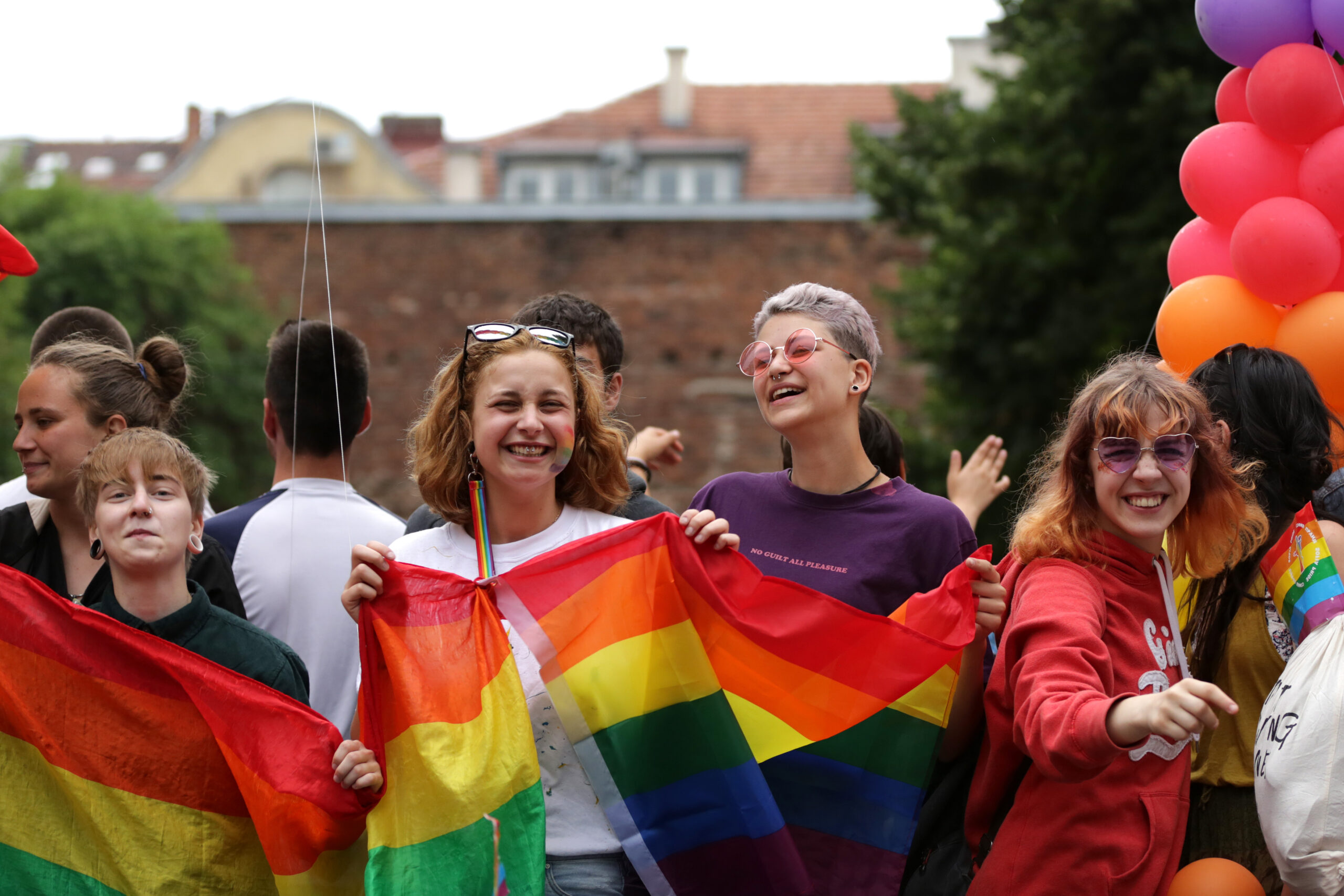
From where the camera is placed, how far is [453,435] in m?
3.25

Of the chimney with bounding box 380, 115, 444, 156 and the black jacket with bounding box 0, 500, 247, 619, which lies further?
the chimney with bounding box 380, 115, 444, 156

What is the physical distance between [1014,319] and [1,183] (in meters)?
16.0

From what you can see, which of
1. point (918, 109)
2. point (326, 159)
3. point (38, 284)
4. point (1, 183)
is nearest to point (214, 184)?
point (326, 159)

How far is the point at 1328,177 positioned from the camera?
13.7 feet

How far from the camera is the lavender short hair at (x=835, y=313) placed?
3.45 m

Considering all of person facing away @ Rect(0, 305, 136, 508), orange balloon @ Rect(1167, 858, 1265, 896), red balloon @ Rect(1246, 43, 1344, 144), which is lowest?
orange balloon @ Rect(1167, 858, 1265, 896)

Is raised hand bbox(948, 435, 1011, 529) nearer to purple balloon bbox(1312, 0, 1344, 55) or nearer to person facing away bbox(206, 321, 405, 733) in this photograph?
purple balloon bbox(1312, 0, 1344, 55)

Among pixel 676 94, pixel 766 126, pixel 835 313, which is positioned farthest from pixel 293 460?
pixel 676 94

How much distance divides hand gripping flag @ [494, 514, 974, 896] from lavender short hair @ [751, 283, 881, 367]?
0.70 m

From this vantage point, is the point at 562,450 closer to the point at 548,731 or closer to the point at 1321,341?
the point at 548,731

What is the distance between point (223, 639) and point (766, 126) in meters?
30.7

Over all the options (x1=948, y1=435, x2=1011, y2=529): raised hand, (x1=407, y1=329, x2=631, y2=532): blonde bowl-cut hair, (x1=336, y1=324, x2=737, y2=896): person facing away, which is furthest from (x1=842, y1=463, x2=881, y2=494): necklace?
(x1=948, y1=435, x2=1011, y2=529): raised hand

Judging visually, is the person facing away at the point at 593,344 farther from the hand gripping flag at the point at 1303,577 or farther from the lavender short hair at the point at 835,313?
the hand gripping flag at the point at 1303,577

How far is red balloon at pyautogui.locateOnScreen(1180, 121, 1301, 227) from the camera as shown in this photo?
4.36 meters
